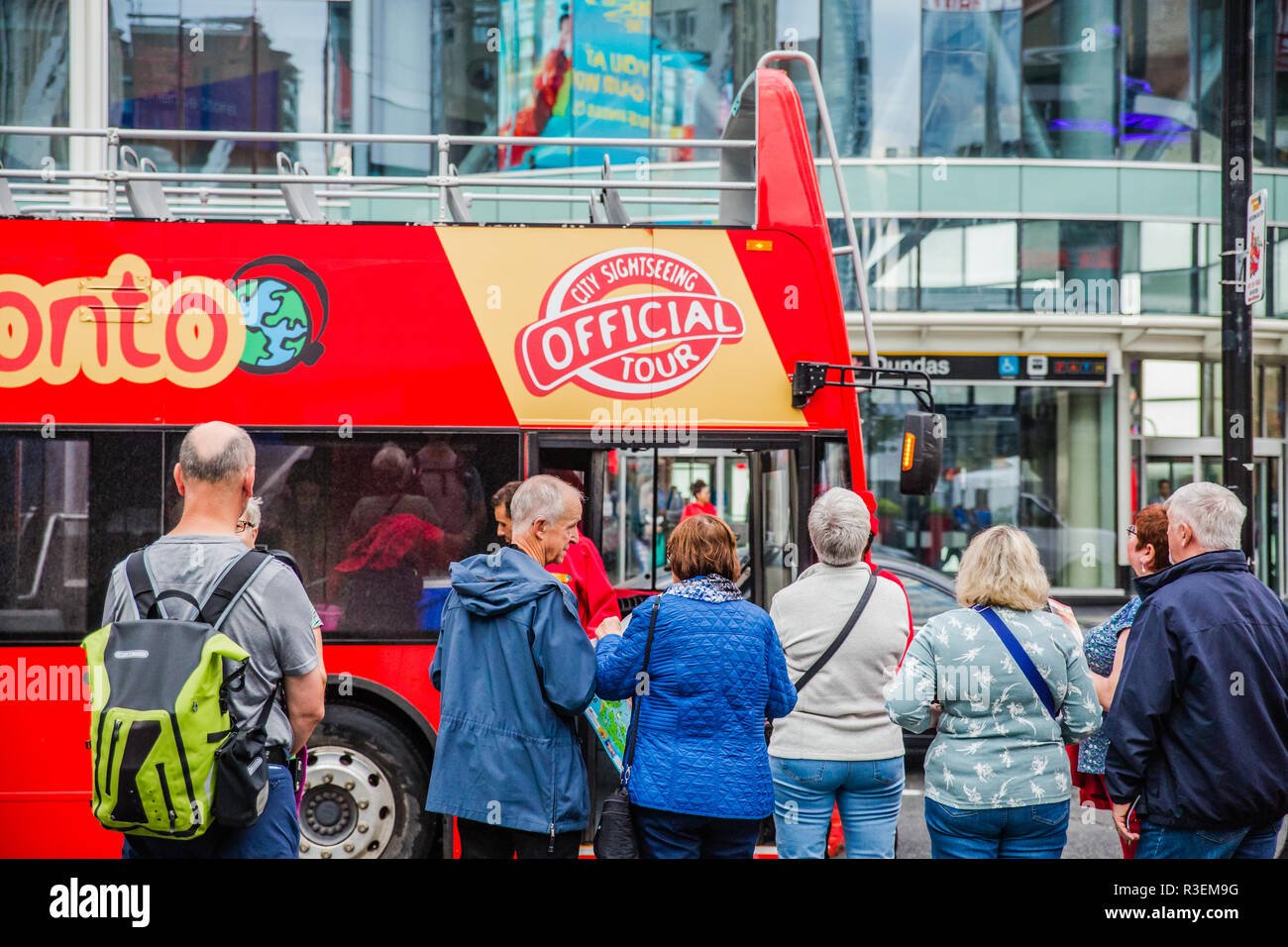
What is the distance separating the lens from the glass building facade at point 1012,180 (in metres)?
17.3

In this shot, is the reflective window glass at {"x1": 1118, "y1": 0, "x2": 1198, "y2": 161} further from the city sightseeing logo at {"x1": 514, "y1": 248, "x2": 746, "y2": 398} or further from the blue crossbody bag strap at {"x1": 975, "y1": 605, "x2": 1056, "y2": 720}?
the blue crossbody bag strap at {"x1": 975, "y1": 605, "x2": 1056, "y2": 720}

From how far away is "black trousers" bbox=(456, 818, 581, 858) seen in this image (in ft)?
11.9

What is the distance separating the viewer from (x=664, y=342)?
19.2 ft

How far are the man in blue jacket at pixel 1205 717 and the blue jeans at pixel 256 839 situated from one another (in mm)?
2523

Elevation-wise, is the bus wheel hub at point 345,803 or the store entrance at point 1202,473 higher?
the store entrance at point 1202,473

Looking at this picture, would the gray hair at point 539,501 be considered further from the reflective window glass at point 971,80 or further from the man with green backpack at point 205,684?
the reflective window glass at point 971,80

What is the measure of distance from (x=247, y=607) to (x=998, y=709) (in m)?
2.32

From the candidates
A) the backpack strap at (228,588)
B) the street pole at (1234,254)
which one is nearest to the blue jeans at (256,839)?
the backpack strap at (228,588)

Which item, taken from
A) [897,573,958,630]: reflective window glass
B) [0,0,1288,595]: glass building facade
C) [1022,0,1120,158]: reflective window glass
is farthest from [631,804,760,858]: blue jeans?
[1022,0,1120,158]: reflective window glass

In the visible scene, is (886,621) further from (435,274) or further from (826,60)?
(826,60)

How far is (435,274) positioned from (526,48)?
1411cm

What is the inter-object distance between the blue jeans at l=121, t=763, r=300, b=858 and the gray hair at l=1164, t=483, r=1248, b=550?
9.46 feet

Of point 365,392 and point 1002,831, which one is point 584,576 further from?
point 1002,831
